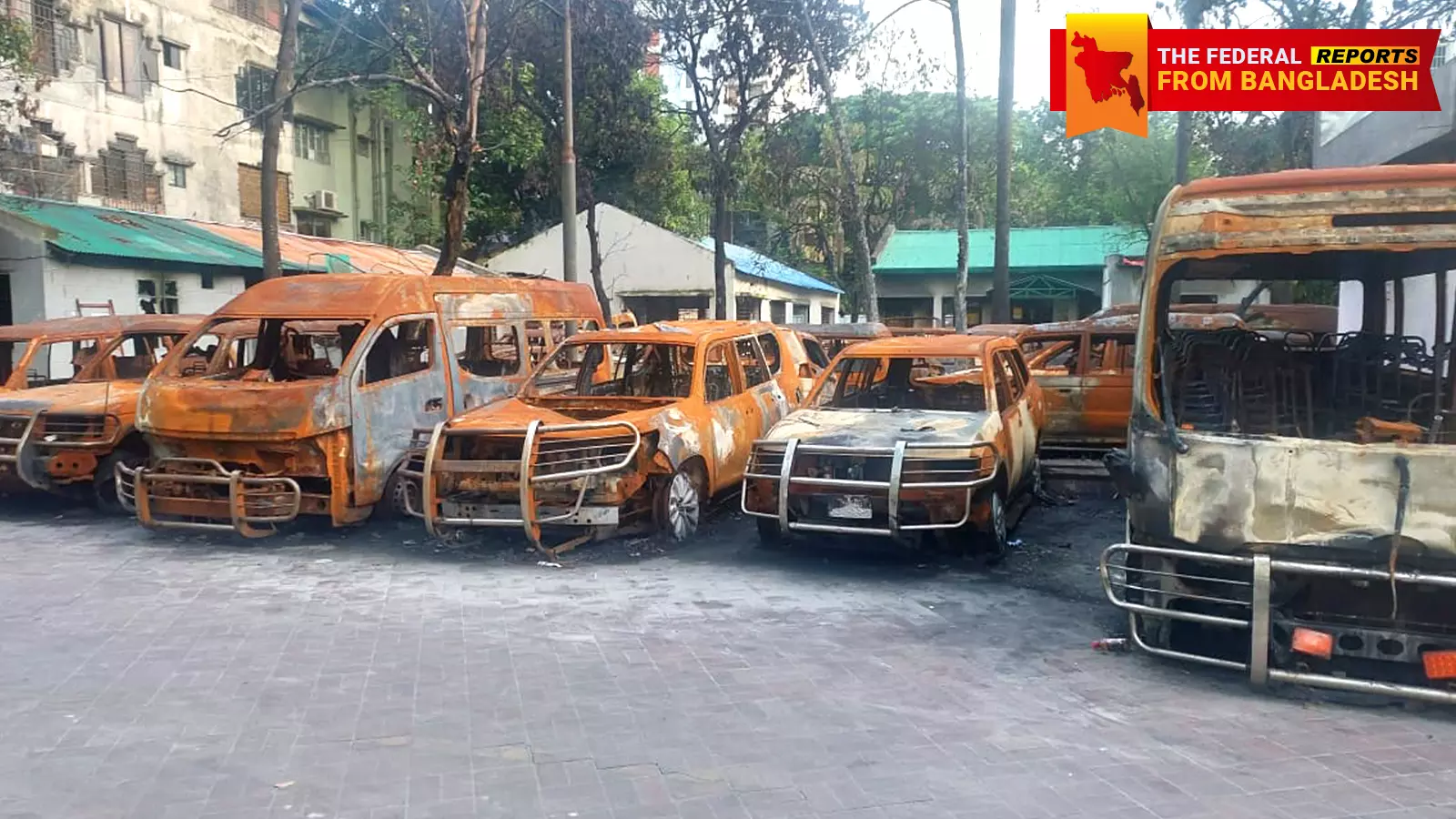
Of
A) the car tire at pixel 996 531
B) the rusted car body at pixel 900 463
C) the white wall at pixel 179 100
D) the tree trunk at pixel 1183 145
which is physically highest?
the white wall at pixel 179 100

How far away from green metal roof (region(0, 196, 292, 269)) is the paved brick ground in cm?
1293

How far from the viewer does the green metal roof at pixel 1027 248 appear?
31906 mm

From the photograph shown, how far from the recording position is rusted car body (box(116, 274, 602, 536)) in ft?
27.7

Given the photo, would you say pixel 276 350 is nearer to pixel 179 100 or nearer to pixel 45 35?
pixel 45 35

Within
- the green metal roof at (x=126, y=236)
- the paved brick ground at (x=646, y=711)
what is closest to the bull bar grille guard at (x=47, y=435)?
the paved brick ground at (x=646, y=711)

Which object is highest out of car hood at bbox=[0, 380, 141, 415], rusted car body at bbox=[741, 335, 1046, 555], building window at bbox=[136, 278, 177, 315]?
building window at bbox=[136, 278, 177, 315]

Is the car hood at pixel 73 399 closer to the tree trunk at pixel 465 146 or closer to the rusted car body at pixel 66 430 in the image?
the rusted car body at pixel 66 430

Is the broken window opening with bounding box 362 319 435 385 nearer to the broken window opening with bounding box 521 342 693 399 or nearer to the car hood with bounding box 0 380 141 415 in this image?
the broken window opening with bounding box 521 342 693 399

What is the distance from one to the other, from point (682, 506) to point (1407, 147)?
9.20 meters

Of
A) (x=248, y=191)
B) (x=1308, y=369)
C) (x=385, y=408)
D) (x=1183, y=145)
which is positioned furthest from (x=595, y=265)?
(x=1308, y=369)

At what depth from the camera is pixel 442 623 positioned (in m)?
6.52

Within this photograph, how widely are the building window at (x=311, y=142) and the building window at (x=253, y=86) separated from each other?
1.87 metres

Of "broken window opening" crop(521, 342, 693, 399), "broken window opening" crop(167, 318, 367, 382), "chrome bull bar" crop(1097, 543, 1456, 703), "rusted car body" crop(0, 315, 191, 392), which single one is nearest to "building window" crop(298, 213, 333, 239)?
"rusted car body" crop(0, 315, 191, 392)

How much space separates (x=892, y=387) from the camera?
9.45m
